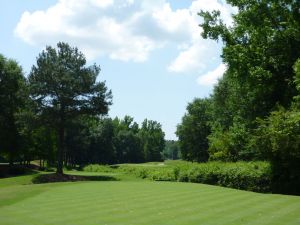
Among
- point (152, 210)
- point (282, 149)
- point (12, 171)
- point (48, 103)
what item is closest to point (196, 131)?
point (12, 171)

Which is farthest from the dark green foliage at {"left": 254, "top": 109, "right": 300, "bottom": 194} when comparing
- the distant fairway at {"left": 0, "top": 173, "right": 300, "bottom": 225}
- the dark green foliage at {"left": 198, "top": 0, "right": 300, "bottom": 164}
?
the distant fairway at {"left": 0, "top": 173, "right": 300, "bottom": 225}

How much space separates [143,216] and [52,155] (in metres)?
63.5

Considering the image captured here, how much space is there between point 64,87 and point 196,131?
4551 centimetres

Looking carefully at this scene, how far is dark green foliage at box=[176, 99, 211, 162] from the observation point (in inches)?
3553

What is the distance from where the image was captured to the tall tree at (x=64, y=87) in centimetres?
5119

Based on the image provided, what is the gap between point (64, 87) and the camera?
2019 inches

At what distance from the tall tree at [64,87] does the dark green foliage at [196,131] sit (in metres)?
40.5

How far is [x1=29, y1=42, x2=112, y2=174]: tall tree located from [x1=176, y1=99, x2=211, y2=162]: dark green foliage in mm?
40470

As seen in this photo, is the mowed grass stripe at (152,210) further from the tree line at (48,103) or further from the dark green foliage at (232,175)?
the tree line at (48,103)

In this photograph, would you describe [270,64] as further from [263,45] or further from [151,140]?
[151,140]

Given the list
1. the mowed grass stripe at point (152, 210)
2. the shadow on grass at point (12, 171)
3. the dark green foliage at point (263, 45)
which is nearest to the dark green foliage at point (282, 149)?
the dark green foliage at point (263, 45)

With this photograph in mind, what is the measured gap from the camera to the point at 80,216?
51.9 feet

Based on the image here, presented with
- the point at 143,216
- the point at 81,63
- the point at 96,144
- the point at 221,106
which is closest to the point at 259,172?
the point at 143,216

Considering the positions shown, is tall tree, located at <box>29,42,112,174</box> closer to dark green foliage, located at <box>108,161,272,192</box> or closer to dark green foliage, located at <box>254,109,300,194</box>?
dark green foliage, located at <box>108,161,272,192</box>
